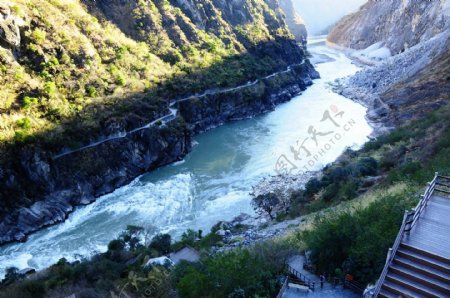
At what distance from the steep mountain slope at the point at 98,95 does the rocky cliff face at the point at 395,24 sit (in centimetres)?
3812

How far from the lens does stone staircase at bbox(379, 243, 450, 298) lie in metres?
6.95

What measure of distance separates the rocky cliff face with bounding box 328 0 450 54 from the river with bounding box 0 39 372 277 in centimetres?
3415

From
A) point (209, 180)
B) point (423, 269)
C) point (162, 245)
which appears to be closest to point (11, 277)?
point (162, 245)

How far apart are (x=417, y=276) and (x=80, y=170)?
29.1 metres

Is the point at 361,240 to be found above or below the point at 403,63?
above

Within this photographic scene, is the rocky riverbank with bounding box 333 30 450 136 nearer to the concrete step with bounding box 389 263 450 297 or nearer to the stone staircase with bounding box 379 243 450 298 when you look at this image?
the stone staircase with bounding box 379 243 450 298

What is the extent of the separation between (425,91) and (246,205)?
2491 cm

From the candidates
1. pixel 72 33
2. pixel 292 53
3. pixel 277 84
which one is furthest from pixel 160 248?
pixel 292 53

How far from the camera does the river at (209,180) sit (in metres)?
25.1

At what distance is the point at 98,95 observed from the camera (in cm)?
3641

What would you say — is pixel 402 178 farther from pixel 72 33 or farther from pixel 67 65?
pixel 72 33

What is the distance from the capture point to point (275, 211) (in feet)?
86.2

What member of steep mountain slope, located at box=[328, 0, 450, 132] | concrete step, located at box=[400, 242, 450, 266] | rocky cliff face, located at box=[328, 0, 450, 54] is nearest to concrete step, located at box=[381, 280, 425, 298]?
concrete step, located at box=[400, 242, 450, 266]

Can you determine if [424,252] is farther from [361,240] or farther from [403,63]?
[403,63]
